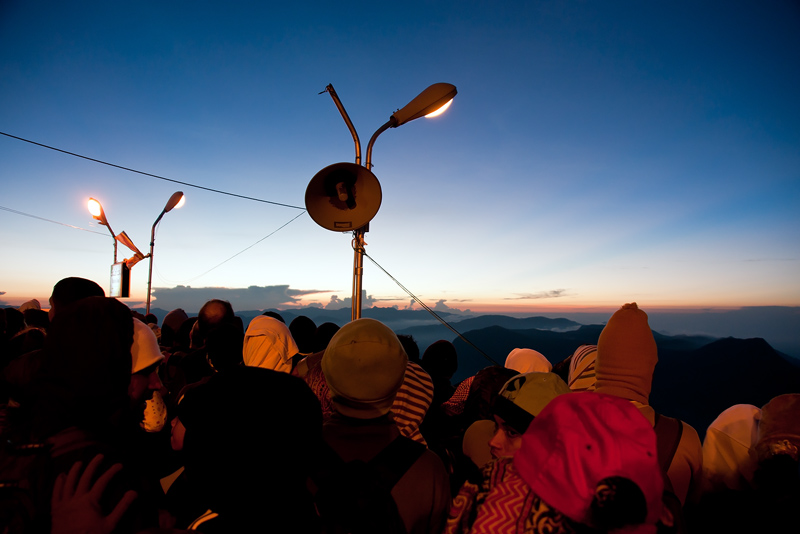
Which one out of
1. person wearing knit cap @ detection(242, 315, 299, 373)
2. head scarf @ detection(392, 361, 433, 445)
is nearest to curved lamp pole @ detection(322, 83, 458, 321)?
person wearing knit cap @ detection(242, 315, 299, 373)

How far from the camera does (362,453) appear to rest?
5.61 ft

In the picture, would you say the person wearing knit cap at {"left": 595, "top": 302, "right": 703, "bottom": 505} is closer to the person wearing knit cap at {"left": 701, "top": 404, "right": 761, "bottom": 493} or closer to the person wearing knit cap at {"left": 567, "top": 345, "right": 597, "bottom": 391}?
the person wearing knit cap at {"left": 701, "top": 404, "right": 761, "bottom": 493}

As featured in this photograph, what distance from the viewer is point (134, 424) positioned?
2.10 meters

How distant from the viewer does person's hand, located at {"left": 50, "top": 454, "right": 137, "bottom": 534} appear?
1.51 m

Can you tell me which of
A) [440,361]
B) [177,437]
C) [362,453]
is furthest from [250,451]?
[440,361]

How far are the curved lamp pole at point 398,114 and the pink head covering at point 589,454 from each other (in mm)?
2862

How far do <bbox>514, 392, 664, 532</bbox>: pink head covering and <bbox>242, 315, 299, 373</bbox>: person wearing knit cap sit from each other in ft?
10.3

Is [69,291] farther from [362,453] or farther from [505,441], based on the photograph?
[505,441]

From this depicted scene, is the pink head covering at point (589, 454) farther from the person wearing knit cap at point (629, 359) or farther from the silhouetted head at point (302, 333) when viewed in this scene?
the silhouetted head at point (302, 333)

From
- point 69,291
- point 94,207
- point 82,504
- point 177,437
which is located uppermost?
point 94,207

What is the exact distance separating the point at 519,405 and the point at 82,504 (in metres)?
2.09

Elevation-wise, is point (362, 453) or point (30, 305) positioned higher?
point (30, 305)

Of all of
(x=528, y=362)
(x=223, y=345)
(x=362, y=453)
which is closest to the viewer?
(x=362, y=453)

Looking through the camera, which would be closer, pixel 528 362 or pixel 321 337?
pixel 528 362
